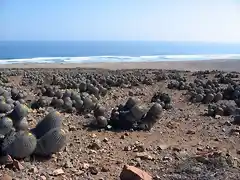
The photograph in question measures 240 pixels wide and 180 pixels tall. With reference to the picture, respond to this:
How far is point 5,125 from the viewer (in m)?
6.20

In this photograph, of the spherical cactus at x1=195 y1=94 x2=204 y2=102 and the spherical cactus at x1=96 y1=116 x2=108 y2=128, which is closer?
the spherical cactus at x1=96 y1=116 x2=108 y2=128

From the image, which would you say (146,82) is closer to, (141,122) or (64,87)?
(64,87)

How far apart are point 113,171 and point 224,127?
12.5 feet

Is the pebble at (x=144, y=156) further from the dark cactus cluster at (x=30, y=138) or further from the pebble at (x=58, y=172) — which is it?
the pebble at (x=58, y=172)

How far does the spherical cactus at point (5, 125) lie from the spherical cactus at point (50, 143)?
554 millimetres

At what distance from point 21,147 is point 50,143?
0.45m

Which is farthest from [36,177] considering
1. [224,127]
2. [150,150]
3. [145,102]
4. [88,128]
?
[145,102]

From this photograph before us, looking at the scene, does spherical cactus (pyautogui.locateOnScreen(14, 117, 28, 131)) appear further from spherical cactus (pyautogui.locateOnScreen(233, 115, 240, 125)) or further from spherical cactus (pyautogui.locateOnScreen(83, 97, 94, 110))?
spherical cactus (pyautogui.locateOnScreen(233, 115, 240, 125))

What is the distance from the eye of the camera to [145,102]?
1241 centimetres

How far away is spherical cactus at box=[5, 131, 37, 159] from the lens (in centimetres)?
562

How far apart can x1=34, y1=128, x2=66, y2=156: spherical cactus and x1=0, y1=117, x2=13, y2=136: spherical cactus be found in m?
0.55

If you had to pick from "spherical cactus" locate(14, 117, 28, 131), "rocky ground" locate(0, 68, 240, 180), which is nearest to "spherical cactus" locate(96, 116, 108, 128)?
"rocky ground" locate(0, 68, 240, 180)

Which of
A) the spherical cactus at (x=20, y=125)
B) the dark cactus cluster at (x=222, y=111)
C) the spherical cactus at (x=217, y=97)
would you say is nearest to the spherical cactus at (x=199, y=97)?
the spherical cactus at (x=217, y=97)

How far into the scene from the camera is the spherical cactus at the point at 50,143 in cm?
588
